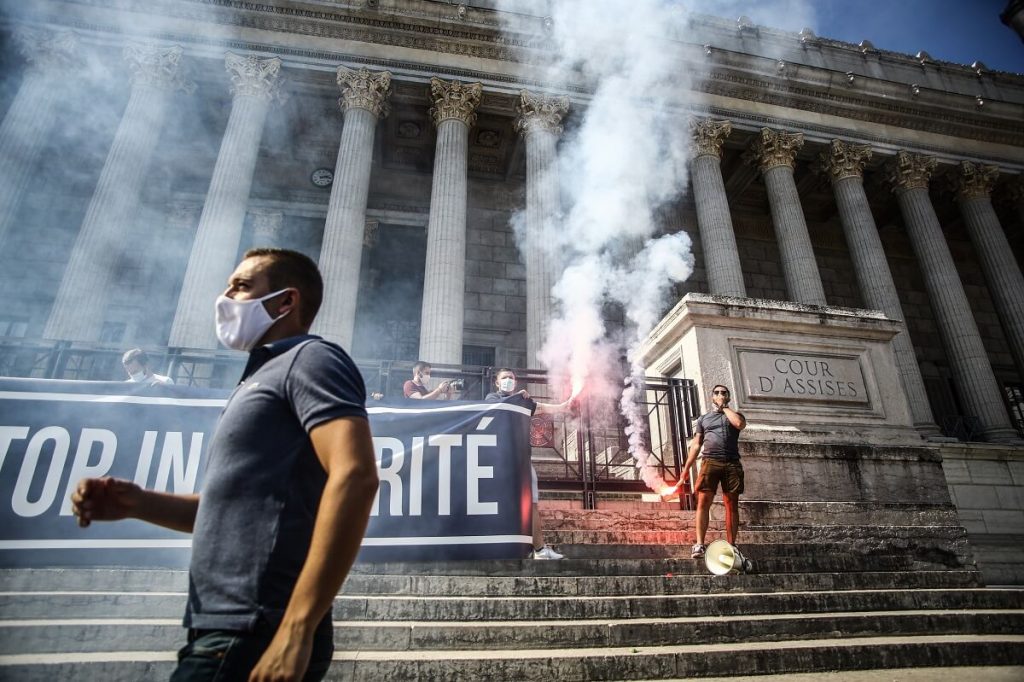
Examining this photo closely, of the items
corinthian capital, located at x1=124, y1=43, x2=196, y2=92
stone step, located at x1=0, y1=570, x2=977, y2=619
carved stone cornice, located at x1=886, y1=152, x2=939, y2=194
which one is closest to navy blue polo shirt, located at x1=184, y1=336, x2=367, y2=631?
stone step, located at x1=0, y1=570, x2=977, y2=619

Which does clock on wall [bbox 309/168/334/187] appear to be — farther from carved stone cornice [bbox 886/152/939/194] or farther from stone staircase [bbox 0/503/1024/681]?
carved stone cornice [bbox 886/152/939/194]

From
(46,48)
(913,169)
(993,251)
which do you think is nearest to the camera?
(46,48)

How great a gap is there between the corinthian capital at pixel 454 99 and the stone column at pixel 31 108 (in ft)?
32.4

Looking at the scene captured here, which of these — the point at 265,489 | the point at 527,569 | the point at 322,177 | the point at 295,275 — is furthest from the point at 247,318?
the point at 322,177

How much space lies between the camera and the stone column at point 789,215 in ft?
53.2

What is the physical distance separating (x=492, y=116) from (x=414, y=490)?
15.8 metres

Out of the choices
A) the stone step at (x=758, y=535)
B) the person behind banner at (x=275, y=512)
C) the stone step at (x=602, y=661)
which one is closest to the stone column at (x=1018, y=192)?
the stone step at (x=758, y=535)

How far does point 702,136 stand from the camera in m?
17.5

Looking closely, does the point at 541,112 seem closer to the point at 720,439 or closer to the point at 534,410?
the point at 534,410

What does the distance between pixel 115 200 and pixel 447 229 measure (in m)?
8.52

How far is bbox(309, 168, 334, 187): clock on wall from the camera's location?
1895 centimetres

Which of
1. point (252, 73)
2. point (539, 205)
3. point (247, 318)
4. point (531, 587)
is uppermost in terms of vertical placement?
point (252, 73)

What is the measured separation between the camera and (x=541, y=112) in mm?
16422

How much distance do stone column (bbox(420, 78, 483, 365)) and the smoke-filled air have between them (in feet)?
7.29
